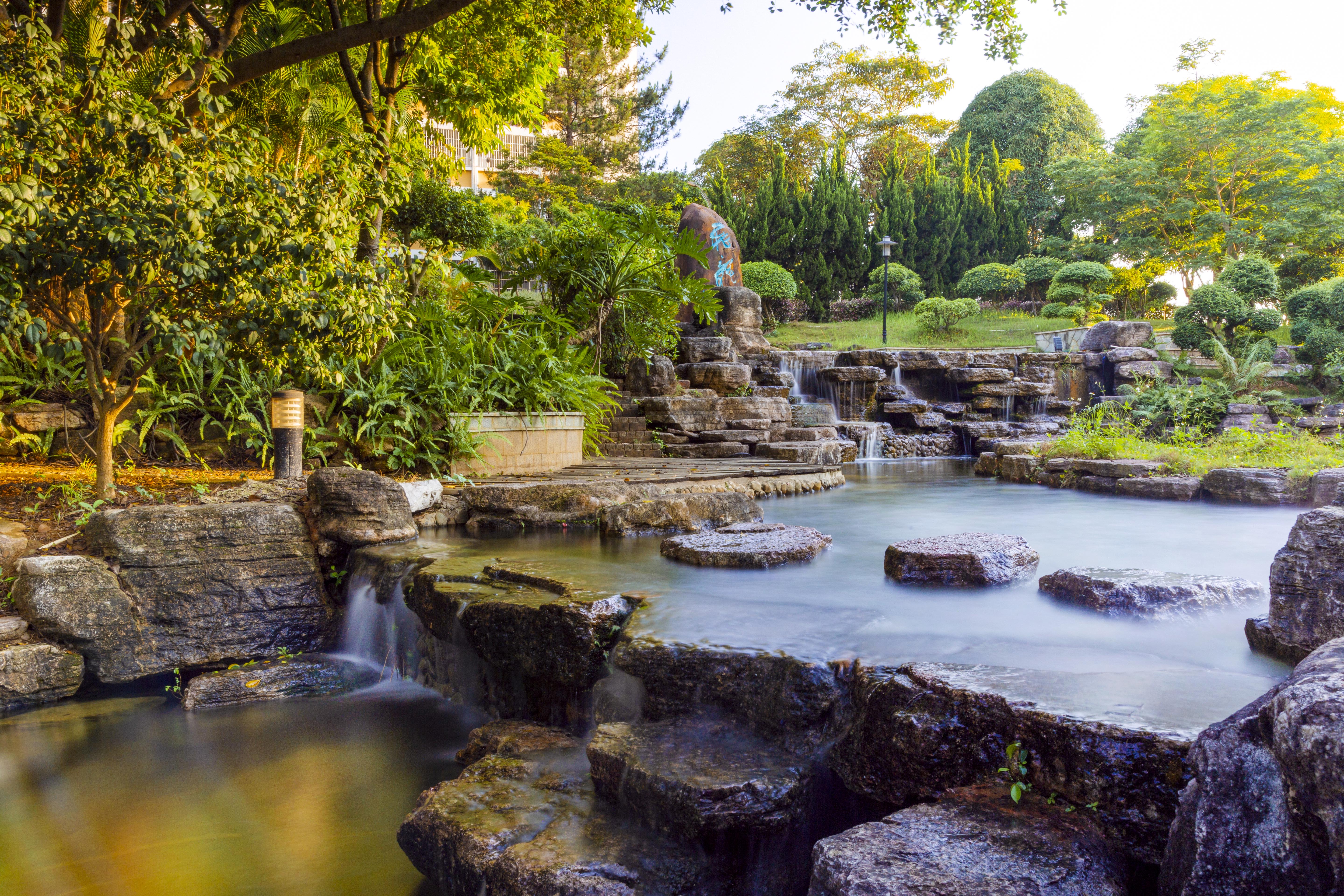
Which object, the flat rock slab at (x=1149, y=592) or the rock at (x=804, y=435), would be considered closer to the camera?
the flat rock slab at (x=1149, y=592)

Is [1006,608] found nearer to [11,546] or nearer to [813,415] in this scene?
[11,546]

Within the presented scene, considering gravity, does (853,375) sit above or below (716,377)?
above

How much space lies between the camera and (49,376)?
4.95 m

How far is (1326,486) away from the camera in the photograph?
5.27m

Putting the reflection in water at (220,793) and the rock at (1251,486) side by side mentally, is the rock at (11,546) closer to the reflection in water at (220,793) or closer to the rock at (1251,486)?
the reflection in water at (220,793)

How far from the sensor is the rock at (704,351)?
10.4 metres

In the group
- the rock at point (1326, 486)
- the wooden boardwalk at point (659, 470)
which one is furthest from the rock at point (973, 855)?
the rock at point (1326, 486)

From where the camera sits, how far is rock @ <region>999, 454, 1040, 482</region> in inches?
292

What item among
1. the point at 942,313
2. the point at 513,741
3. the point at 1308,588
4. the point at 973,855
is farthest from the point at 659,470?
the point at 942,313

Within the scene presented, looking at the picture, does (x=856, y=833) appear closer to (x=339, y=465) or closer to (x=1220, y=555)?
(x=1220, y=555)

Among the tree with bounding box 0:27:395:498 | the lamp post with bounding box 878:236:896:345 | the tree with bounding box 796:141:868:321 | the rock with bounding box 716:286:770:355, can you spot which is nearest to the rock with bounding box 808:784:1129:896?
the tree with bounding box 0:27:395:498

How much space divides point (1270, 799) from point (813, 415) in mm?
9412

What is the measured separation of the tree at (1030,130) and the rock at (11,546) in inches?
1158

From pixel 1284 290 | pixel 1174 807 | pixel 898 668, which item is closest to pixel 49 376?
pixel 898 668
